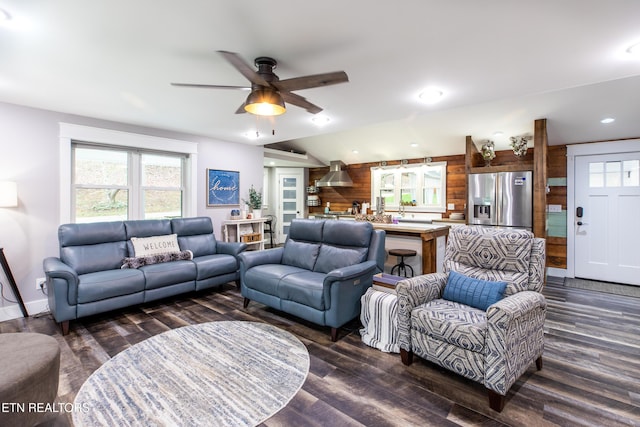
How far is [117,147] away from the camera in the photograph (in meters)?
4.17

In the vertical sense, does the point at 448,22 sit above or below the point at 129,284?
above

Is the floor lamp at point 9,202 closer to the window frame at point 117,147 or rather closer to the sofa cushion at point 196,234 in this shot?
the window frame at point 117,147

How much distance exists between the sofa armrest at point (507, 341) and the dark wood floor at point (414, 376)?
8.2 inches

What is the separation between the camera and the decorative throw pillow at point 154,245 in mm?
3792

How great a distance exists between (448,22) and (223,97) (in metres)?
2.23

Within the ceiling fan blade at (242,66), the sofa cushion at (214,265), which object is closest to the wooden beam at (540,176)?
the ceiling fan blade at (242,66)

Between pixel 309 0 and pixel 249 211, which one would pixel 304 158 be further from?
pixel 309 0

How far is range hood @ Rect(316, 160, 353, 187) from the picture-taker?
7492 millimetres

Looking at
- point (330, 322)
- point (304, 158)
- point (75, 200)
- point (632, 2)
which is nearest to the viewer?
point (632, 2)

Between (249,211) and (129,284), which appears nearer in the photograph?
(129,284)

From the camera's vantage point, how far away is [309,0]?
160cm

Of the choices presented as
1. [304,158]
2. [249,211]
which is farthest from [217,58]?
[304,158]

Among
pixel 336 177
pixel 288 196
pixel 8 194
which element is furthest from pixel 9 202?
pixel 288 196

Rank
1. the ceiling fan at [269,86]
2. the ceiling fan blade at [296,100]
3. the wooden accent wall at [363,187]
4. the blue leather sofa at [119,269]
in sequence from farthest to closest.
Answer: the wooden accent wall at [363,187], the blue leather sofa at [119,269], the ceiling fan blade at [296,100], the ceiling fan at [269,86]
